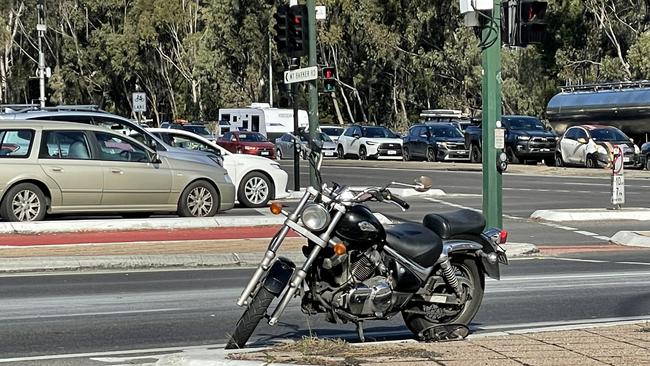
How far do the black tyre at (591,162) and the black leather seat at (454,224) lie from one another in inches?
1300

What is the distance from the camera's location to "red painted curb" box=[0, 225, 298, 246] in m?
18.1

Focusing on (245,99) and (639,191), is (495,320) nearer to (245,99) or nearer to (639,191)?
(639,191)

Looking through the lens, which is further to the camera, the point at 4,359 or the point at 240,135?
the point at 240,135

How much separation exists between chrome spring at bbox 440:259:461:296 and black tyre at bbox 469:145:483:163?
39.2 metres

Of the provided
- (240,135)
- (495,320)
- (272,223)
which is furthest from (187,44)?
(495,320)

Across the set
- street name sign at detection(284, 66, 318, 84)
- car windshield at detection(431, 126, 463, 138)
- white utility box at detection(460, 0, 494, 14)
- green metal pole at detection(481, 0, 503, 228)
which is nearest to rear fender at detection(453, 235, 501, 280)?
green metal pole at detection(481, 0, 503, 228)

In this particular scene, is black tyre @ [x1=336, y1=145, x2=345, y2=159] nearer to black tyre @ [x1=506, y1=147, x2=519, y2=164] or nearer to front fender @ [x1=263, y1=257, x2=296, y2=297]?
black tyre @ [x1=506, y1=147, x2=519, y2=164]

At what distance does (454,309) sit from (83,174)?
461 inches

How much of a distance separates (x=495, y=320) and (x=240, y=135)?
141ft

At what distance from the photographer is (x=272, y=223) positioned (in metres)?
20.6

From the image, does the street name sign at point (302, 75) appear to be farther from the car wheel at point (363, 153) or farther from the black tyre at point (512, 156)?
the car wheel at point (363, 153)

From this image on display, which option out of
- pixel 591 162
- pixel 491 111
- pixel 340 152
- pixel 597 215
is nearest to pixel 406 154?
pixel 340 152

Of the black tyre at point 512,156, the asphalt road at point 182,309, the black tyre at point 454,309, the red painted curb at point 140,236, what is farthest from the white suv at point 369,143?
the black tyre at point 454,309

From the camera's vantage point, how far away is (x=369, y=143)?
184 feet
